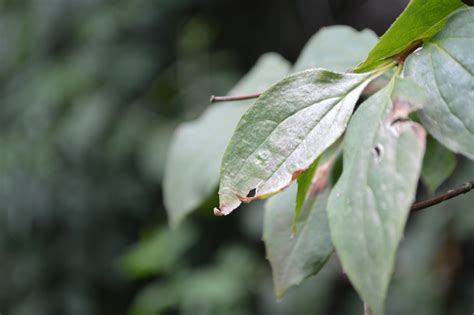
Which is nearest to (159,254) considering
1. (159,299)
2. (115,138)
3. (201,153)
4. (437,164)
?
(159,299)

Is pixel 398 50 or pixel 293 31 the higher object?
pixel 398 50

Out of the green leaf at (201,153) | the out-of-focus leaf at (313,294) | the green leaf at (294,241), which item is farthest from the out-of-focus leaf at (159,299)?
the green leaf at (294,241)

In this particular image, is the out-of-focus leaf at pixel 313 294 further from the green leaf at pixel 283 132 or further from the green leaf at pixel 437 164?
the green leaf at pixel 283 132

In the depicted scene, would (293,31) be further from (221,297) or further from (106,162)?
(221,297)

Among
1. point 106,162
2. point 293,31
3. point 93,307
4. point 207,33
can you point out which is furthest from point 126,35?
point 93,307

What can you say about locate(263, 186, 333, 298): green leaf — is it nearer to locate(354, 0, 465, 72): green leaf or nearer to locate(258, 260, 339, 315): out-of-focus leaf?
locate(354, 0, 465, 72): green leaf

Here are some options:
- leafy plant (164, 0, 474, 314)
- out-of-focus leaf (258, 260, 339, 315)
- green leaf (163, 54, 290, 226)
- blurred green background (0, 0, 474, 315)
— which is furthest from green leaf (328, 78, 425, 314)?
Answer: blurred green background (0, 0, 474, 315)
